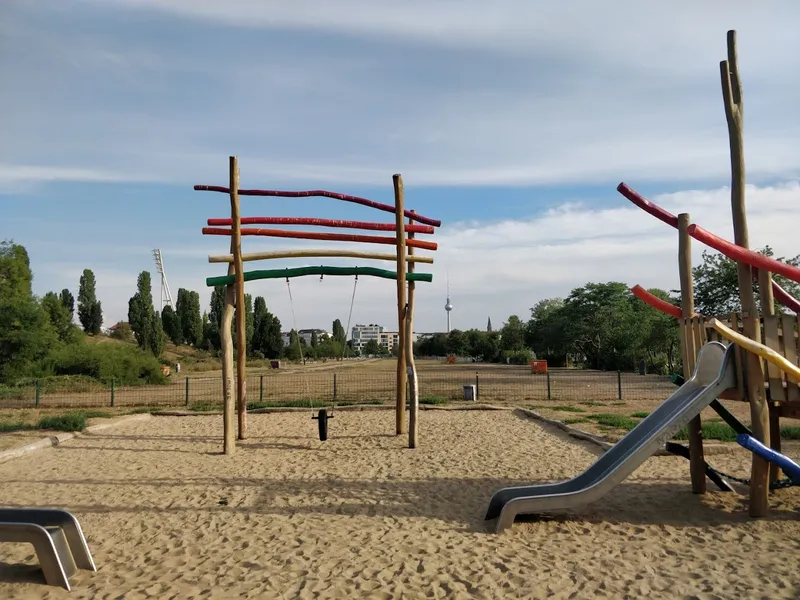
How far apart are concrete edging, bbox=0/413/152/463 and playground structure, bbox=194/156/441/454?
12.0 ft

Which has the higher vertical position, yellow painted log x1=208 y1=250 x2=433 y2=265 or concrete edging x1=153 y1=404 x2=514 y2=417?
yellow painted log x1=208 y1=250 x2=433 y2=265

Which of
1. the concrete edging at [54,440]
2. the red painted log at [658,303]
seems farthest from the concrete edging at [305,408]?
the red painted log at [658,303]

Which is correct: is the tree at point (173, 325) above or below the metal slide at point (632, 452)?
above

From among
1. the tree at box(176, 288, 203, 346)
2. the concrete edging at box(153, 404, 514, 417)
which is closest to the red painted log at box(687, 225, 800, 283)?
the concrete edging at box(153, 404, 514, 417)

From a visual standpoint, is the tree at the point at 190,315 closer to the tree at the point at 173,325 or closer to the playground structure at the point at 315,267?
the tree at the point at 173,325

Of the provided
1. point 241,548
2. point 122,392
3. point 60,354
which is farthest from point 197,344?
point 241,548

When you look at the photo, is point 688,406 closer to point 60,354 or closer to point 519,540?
point 519,540

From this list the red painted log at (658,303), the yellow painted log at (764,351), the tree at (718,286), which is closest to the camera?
the yellow painted log at (764,351)

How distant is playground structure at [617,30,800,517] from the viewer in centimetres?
579

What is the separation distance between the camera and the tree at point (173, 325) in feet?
245

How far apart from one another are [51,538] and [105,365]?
26.0 meters

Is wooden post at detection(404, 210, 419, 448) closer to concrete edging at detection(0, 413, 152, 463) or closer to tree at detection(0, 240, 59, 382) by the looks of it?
concrete edging at detection(0, 413, 152, 463)

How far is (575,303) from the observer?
48.4 m

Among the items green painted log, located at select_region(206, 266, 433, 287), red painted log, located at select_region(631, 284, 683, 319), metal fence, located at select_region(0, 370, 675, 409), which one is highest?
green painted log, located at select_region(206, 266, 433, 287)
